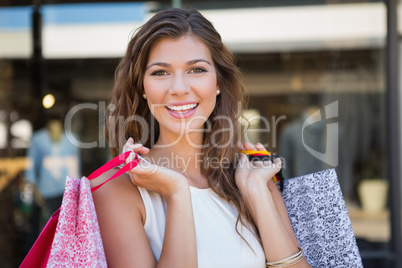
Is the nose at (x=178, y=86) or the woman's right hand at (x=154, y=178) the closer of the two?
the woman's right hand at (x=154, y=178)

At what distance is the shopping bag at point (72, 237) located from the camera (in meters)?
1.19

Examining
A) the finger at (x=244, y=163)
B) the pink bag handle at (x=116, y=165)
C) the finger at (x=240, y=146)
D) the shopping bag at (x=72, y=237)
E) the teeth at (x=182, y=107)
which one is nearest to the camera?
the shopping bag at (x=72, y=237)

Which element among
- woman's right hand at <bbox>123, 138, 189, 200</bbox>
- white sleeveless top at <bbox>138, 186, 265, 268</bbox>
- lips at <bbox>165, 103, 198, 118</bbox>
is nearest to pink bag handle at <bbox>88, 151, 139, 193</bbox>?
woman's right hand at <bbox>123, 138, 189, 200</bbox>

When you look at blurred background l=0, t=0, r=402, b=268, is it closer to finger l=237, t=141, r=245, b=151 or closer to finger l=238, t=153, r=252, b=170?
finger l=237, t=141, r=245, b=151

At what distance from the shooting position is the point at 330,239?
1.55 metres

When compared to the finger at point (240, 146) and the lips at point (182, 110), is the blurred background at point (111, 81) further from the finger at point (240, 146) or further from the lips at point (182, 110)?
the lips at point (182, 110)

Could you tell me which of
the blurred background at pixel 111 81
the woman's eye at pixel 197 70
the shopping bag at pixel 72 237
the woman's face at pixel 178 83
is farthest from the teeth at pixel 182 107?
the blurred background at pixel 111 81

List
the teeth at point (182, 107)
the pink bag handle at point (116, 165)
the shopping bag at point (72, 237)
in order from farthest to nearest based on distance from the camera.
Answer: the teeth at point (182, 107)
the pink bag handle at point (116, 165)
the shopping bag at point (72, 237)

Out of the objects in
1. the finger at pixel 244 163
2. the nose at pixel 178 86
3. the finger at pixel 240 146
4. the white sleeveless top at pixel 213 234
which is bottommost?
the white sleeveless top at pixel 213 234

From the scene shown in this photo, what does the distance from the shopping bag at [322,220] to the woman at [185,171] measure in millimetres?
64

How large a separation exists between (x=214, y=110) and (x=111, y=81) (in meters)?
3.82

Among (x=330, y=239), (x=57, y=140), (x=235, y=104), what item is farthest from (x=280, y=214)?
(x=57, y=140)

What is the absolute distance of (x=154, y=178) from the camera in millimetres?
1366

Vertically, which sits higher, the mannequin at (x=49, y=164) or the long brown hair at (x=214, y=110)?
the long brown hair at (x=214, y=110)
